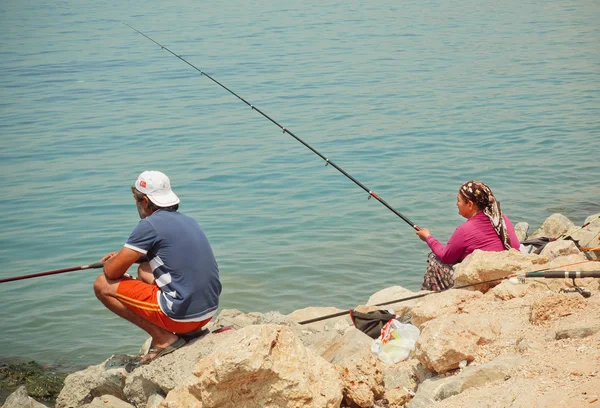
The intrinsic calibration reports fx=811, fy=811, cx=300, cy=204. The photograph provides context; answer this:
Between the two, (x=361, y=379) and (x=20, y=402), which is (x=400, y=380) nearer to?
(x=361, y=379)

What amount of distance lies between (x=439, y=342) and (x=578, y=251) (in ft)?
9.47

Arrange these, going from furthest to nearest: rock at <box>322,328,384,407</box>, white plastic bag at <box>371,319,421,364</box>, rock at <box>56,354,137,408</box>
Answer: rock at <box>56,354,137,408</box>, white plastic bag at <box>371,319,421,364</box>, rock at <box>322,328,384,407</box>

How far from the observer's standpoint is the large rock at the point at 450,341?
13.9 ft

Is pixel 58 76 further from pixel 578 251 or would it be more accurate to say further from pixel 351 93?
pixel 578 251

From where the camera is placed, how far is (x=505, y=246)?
20.4 feet

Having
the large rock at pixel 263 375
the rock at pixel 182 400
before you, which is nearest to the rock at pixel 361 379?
the large rock at pixel 263 375

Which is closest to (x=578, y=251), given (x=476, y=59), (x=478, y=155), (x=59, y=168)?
(x=478, y=155)

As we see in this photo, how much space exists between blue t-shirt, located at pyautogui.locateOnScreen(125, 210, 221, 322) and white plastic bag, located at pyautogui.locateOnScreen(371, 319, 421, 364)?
112 centimetres

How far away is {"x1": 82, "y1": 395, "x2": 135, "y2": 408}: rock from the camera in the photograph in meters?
5.05

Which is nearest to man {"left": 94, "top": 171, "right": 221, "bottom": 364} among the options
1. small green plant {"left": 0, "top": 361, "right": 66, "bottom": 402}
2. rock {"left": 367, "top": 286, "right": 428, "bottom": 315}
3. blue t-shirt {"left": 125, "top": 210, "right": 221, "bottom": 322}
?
blue t-shirt {"left": 125, "top": 210, "right": 221, "bottom": 322}

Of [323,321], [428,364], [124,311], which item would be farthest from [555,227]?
[124,311]

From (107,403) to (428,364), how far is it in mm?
2092

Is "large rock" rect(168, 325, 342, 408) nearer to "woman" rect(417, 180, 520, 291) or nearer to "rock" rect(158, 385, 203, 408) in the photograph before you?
"rock" rect(158, 385, 203, 408)

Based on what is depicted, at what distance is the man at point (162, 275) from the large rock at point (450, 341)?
1.48 m
